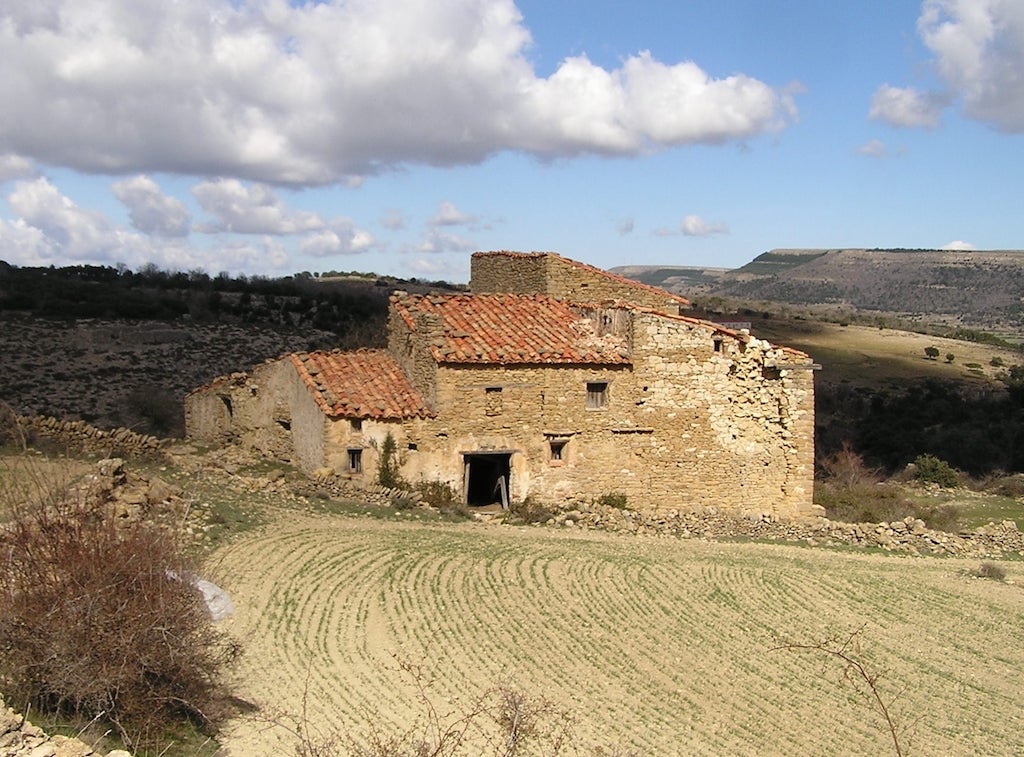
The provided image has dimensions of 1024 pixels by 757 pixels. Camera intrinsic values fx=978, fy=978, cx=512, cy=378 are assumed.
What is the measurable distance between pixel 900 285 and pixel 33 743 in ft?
434

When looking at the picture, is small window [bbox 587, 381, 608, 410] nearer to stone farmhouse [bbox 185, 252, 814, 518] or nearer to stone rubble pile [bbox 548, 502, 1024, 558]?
stone farmhouse [bbox 185, 252, 814, 518]

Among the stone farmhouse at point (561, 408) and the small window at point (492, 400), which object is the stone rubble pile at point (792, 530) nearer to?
the stone farmhouse at point (561, 408)

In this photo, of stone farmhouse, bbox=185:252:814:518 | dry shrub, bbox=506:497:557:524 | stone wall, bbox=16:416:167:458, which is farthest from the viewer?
stone farmhouse, bbox=185:252:814:518

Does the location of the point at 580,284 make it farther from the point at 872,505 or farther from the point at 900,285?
the point at 900,285

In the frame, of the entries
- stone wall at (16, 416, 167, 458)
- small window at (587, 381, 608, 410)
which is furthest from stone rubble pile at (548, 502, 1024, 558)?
stone wall at (16, 416, 167, 458)

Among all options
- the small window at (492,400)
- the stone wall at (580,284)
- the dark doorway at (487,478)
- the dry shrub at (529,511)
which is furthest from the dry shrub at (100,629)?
the stone wall at (580,284)

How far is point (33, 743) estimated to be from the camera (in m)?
6.89

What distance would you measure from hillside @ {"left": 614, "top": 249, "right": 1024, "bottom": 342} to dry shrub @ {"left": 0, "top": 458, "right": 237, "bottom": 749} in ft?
305

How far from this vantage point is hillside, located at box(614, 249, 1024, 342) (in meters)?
108

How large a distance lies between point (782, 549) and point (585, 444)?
4121 mm

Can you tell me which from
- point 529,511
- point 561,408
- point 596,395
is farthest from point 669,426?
point 529,511

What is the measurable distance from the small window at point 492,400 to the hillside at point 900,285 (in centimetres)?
8278

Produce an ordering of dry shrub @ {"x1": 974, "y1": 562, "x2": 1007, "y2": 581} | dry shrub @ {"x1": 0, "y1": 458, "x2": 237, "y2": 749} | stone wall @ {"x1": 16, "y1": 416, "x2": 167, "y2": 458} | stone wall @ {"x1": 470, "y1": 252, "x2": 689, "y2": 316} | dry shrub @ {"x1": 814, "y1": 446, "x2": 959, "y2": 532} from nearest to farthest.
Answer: dry shrub @ {"x1": 0, "y1": 458, "x2": 237, "y2": 749} → dry shrub @ {"x1": 974, "y1": 562, "x2": 1007, "y2": 581} → stone wall @ {"x1": 16, "y1": 416, "x2": 167, "y2": 458} → dry shrub @ {"x1": 814, "y1": 446, "x2": 959, "y2": 532} → stone wall @ {"x1": 470, "y1": 252, "x2": 689, "y2": 316}

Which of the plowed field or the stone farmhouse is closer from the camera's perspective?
the plowed field
